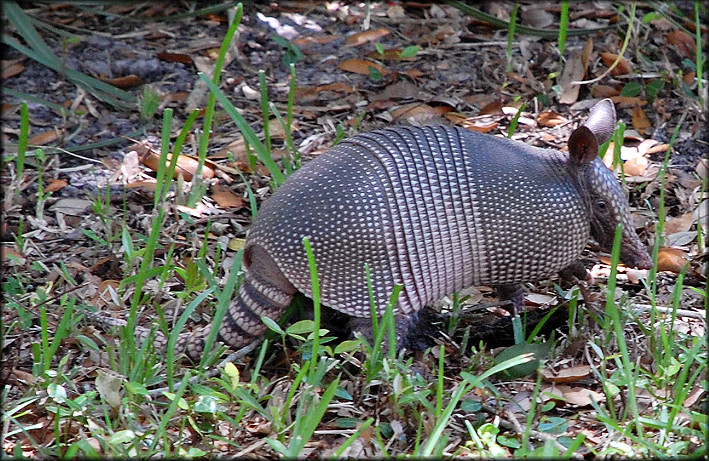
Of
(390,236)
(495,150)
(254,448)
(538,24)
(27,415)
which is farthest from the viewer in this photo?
(538,24)

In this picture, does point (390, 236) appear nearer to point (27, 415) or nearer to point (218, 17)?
point (27, 415)

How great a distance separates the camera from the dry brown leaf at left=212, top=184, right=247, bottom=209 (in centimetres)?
554

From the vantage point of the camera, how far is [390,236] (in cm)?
411

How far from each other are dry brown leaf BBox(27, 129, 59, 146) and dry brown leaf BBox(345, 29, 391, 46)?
2.45 metres

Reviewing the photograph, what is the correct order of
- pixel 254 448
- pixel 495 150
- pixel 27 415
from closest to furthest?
pixel 254 448 < pixel 27 415 < pixel 495 150

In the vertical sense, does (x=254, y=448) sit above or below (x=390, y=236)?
below

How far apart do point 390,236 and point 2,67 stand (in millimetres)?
3870

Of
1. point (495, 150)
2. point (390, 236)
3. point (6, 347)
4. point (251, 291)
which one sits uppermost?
point (495, 150)

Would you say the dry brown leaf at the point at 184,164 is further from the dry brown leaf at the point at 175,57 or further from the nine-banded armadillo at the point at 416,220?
the nine-banded armadillo at the point at 416,220

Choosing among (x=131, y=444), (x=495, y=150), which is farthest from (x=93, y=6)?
(x=131, y=444)

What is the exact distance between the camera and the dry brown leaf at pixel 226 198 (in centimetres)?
554

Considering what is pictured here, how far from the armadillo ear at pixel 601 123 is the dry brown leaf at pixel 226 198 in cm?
229

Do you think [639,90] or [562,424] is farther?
[639,90]

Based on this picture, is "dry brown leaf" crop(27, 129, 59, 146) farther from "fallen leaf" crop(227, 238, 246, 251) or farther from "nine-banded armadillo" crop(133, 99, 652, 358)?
"nine-banded armadillo" crop(133, 99, 652, 358)
